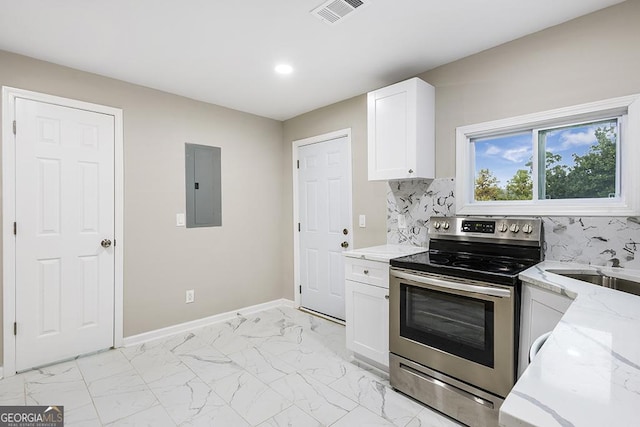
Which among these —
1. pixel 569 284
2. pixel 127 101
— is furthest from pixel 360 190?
pixel 127 101

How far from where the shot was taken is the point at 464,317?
6.13ft

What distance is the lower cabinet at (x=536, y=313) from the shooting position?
4.99 ft

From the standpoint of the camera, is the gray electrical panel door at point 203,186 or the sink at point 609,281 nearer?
the sink at point 609,281

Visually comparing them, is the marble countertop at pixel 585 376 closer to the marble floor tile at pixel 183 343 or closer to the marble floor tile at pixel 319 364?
the marble floor tile at pixel 319 364

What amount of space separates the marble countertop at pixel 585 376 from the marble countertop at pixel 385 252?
1.33 m

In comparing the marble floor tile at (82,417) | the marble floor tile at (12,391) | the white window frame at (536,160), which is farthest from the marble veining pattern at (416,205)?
the marble floor tile at (12,391)

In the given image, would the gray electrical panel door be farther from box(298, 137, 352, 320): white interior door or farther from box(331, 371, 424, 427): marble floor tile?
box(331, 371, 424, 427): marble floor tile

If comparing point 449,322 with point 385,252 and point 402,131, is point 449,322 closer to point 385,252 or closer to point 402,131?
point 385,252

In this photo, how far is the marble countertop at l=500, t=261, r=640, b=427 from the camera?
540mm

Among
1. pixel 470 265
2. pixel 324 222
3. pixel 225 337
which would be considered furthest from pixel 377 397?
pixel 324 222

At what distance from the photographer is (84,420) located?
6.25 feet

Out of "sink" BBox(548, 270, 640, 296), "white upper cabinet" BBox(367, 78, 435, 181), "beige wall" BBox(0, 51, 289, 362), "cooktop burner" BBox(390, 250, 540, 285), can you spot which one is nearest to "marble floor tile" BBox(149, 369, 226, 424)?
"beige wall" BBox(0, 51, 289, 362)

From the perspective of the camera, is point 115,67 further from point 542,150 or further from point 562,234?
point 562,234

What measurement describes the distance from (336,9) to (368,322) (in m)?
2.13
